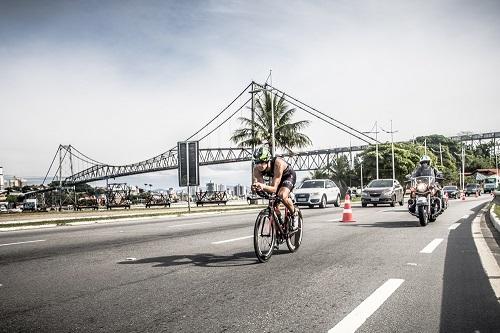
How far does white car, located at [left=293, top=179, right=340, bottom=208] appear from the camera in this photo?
25.2 m

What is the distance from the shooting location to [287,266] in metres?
6.22

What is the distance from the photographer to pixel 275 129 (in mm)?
37719

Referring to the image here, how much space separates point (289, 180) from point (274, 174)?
1.60 feet

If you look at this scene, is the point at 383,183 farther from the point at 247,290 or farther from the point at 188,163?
the point at 247,290

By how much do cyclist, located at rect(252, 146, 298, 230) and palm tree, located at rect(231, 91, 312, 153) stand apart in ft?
94.4

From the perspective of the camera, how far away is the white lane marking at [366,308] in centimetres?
355

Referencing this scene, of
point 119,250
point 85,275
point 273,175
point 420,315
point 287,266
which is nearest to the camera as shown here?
point 420,315

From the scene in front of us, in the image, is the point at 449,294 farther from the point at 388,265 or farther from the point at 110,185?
the point at 110,185

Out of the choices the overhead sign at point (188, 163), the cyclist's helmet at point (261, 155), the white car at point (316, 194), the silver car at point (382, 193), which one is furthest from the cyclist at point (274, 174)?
the silver car at point (382, 193)

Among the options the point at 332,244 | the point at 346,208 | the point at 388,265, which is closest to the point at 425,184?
the point at 346,208

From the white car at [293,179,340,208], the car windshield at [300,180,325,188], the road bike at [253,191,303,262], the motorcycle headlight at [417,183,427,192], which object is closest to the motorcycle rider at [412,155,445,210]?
the motorcycle headlight at [417,183,427,192]

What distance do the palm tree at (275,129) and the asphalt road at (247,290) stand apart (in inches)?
1116

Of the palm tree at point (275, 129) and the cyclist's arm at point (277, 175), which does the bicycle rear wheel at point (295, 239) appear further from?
the palm tree at point (275, 129)

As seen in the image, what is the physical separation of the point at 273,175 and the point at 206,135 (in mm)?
82281
